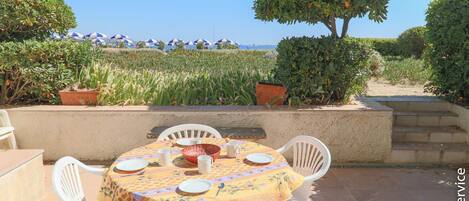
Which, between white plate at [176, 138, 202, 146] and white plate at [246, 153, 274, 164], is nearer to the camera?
white plate at [246, 153, 274, 164]

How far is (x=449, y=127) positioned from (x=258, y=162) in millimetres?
3742

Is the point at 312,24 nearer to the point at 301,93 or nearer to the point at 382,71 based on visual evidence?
the point at 301,93

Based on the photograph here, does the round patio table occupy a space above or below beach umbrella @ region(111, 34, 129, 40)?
below

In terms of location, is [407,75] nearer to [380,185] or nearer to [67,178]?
[380,185]

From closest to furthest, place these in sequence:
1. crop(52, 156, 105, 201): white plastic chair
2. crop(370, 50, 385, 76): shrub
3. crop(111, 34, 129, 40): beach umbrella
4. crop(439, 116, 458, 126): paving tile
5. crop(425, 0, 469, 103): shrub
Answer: crop(52, 156, 105, 201): white plastic chair
crop(425, 0, 469, 103): shrub
crop(439, 116, 458, 126): paving tile
crop(370, 50, 385, 76): shrub
crop(111, 34, 129, 40): beach umbrella

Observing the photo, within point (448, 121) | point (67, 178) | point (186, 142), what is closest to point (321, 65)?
point (448, 121)

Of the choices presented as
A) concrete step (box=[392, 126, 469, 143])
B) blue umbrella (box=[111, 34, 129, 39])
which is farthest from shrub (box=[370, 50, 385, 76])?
blue umbrella (box=[111, 34, 129, 39])

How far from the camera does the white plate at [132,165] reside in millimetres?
2412

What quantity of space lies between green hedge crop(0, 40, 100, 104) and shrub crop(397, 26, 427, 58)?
16.5 meters

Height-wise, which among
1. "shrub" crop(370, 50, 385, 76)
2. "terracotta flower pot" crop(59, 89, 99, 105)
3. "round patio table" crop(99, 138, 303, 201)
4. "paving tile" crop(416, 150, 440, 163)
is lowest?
"paving tile" crop(416, 150, 440, 163)

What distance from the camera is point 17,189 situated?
10.7ft

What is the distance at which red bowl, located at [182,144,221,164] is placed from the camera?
8.41 ft

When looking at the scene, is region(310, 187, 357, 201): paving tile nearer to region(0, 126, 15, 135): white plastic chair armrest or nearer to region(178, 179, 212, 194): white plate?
region(178, 179, 212, 194): white plate

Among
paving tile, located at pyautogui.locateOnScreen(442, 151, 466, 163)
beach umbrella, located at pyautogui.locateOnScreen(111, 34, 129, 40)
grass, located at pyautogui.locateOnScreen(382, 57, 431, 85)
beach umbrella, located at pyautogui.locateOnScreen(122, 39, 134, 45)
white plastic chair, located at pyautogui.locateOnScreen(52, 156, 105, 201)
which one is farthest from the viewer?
beach umbrella, located at pyautogui.locateOnScreen(111, 34, 129, 40)
